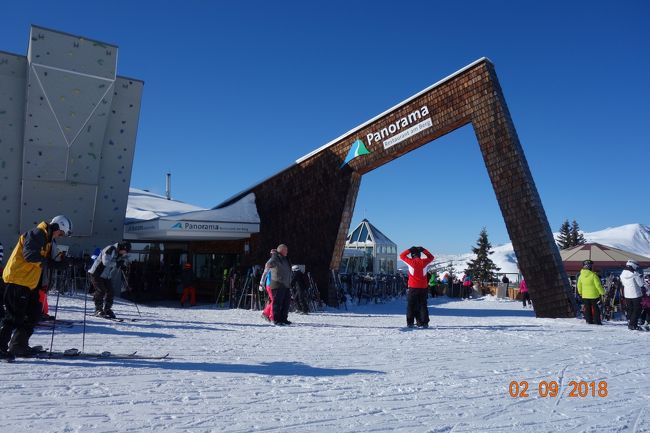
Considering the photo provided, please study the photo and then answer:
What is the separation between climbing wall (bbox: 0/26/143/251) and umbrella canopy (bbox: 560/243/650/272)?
17.6 m

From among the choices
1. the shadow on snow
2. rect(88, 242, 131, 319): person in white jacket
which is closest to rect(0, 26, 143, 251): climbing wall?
rect(88, 242, 131, 319): person in white jacket

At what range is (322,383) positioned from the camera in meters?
4.84

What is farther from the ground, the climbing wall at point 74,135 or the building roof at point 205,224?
the climbing wall at point 74,135

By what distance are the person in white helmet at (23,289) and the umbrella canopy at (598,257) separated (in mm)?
19569

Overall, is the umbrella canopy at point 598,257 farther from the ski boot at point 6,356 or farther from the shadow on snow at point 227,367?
the ski boot at point 6,356

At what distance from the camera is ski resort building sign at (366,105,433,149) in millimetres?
13461

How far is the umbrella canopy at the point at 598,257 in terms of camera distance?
2020 centimetres

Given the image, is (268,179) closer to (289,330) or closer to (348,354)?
(289,330)

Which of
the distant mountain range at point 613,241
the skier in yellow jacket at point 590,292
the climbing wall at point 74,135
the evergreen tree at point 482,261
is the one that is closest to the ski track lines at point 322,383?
the skier in yellow jacket at point 590,292

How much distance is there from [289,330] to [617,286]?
8.60 meters

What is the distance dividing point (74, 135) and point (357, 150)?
29.8 ft
